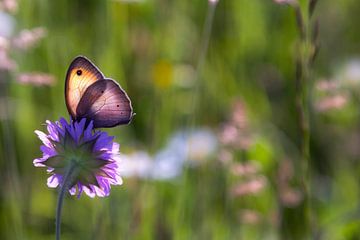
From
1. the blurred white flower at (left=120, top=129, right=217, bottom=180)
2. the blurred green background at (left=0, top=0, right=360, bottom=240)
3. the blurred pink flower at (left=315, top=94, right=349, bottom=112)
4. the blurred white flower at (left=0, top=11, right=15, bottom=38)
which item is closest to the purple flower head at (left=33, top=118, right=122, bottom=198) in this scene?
the blurred green background at (left=0, top=0, right=360, bottom=240)

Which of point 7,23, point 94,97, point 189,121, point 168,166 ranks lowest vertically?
point 168,166

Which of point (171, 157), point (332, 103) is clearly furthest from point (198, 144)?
point (332, 103)

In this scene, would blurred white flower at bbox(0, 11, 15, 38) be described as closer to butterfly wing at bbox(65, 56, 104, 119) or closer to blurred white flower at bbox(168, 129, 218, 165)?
blurred white flower at bbox(168, 129, 218, 165)

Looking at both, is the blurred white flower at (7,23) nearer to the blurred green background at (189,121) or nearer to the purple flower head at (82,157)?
the blurred green background at (189,121)

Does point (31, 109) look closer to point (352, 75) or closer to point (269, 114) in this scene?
point (269, 114)

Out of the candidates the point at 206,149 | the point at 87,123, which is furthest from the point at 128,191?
the point at 87,123

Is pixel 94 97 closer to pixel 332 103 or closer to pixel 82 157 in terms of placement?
pixel 82 157
